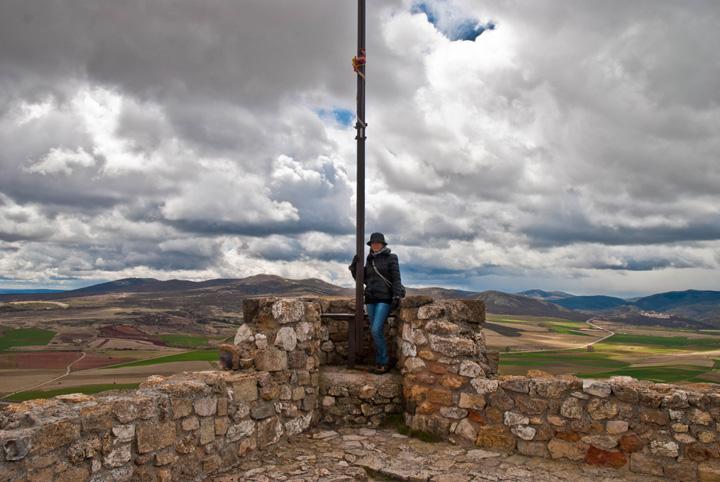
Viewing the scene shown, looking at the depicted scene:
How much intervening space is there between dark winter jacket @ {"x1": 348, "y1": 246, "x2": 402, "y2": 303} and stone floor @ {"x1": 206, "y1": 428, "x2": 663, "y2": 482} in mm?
2343

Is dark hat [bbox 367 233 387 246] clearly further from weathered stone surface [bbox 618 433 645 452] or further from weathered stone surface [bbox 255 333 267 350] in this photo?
weathered stone surface [bbox 618 433 645 452]

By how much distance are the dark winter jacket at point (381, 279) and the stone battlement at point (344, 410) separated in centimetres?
43

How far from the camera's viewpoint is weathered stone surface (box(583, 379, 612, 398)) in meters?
6.17

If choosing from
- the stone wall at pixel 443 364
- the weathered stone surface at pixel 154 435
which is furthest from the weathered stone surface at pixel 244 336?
the stone wall at pixel 443 364

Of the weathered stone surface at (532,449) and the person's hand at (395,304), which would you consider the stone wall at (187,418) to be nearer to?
the person's hand at (395,304)

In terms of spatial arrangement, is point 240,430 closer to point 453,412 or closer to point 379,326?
point 379,326

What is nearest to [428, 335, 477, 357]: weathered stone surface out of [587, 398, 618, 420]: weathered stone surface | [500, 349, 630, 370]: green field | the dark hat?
[587, 398, 618, 420]: weathered stone surface

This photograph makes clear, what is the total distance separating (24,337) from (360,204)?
6134 centimetres

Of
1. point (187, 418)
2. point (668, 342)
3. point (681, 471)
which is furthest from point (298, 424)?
point (668, 342)

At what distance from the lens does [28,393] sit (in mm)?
20828

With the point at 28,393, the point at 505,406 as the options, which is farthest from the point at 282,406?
the point at 28,393

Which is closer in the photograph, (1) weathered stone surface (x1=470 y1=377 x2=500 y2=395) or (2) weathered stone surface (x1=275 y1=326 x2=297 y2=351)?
(1) weathered stone surface (x1=470 y1=377 x2=500 y2=395)

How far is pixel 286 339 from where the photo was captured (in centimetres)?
721

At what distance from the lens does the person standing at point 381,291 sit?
324 inches
